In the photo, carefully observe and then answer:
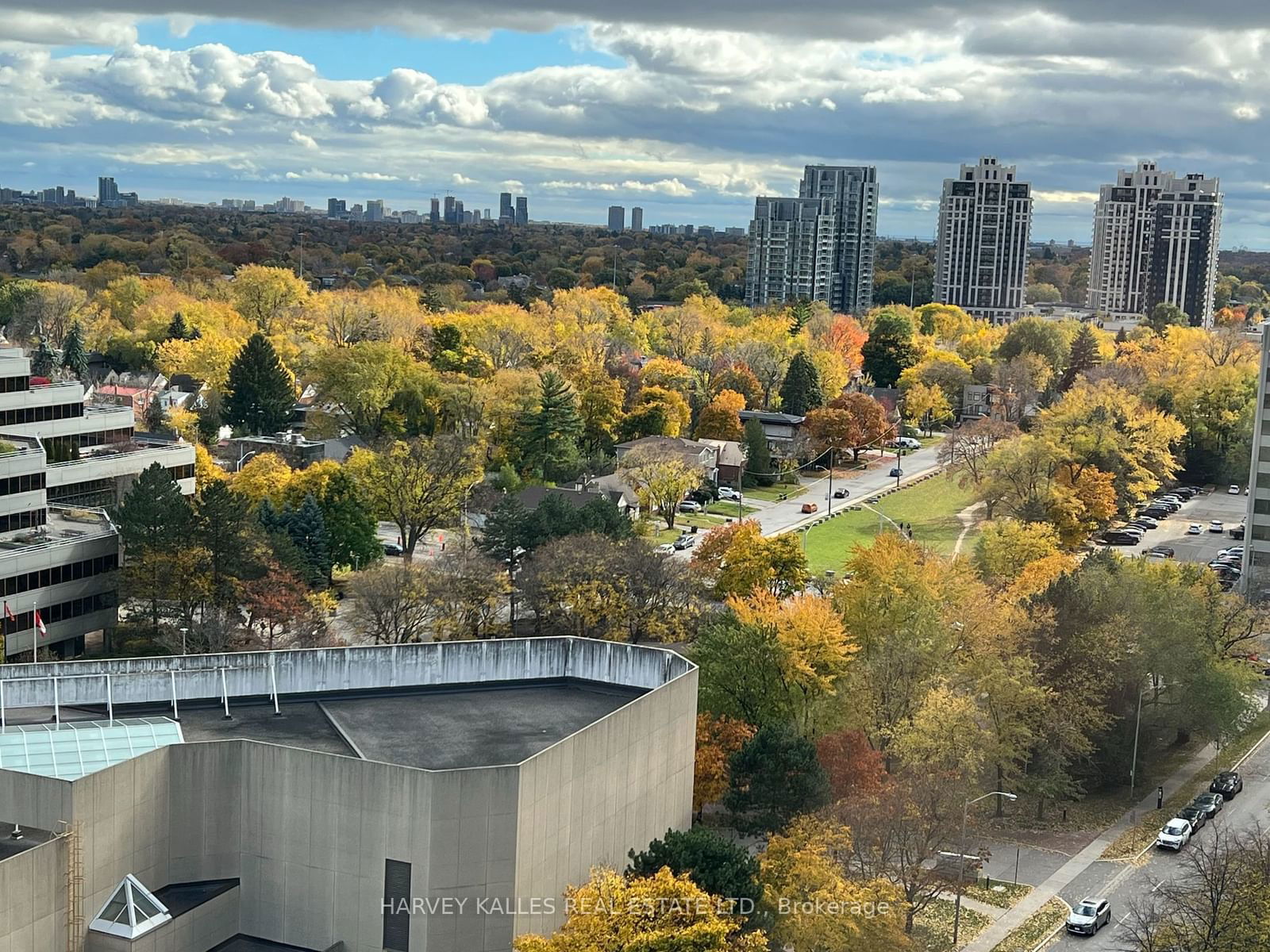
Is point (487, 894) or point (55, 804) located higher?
point (55, 804)

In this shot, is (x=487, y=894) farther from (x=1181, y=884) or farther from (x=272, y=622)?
(x=272, y=622)

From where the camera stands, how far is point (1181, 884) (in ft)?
143

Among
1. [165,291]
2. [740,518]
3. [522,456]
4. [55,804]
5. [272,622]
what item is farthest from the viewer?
[165,291]

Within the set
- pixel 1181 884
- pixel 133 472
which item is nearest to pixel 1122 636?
pixel 1181 884

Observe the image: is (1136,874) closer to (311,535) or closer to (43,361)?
(311,535)

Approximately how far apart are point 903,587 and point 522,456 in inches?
1762

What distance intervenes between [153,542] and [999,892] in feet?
113

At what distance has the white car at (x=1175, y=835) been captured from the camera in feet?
156

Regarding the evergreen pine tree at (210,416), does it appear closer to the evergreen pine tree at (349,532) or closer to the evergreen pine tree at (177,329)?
the evergreen pine tree at (177,329)

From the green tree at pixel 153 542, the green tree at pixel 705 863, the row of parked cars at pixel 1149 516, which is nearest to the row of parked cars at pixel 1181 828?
the green tree at pixel 705 863

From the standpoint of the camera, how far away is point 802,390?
414 ft

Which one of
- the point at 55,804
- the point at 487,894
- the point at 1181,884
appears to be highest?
the point at 55,804

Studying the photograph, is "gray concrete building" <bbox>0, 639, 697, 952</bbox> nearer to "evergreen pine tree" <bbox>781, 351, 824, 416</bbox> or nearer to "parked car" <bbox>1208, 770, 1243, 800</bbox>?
"parked car" <bbox>1208, 770, 1243, 800</bbox>

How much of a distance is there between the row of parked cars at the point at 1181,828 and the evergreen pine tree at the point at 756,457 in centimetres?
5368
